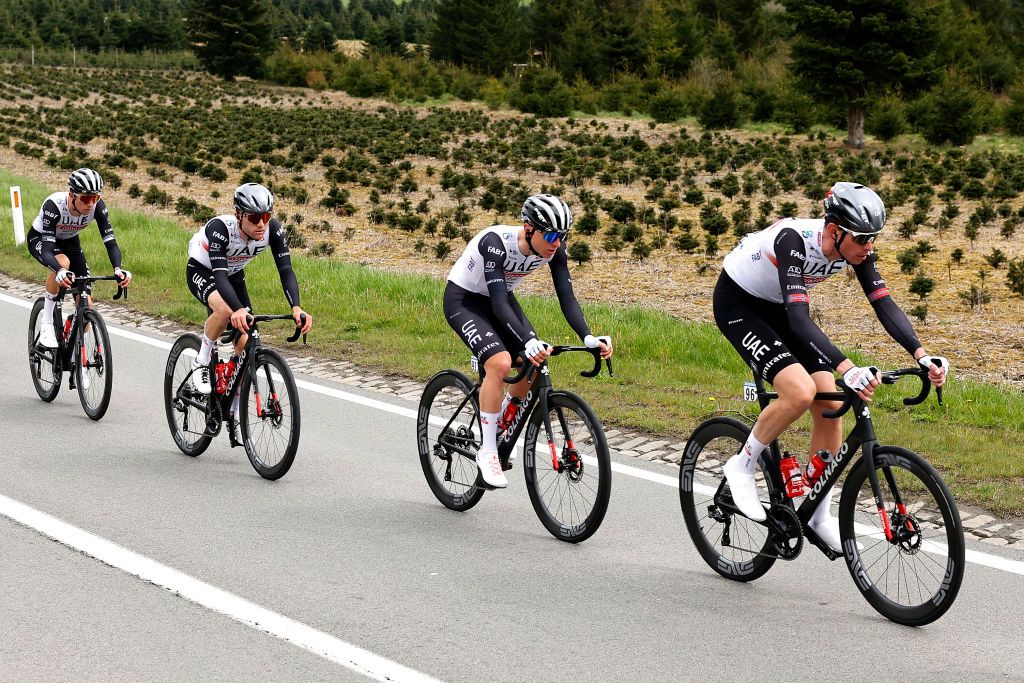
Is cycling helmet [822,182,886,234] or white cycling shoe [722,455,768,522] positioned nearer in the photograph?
cycling helmet [822,182,886,234]

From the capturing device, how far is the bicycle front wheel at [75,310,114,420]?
9.59 m

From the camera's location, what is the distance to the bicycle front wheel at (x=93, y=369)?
31.5 ft

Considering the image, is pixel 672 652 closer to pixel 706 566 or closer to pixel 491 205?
pixel 706 566

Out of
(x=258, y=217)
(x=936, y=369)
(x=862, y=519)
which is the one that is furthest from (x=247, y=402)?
(x=936, y=369)

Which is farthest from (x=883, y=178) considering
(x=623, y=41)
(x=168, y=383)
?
(x=623, y=41)

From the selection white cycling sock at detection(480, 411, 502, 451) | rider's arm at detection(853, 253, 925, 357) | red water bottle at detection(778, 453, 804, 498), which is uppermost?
rider's arm at detection(853, 253, 925, 357)

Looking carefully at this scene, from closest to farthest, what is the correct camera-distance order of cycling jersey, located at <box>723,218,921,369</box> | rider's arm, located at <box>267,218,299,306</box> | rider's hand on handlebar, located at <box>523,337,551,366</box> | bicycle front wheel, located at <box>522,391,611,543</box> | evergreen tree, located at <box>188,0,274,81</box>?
cycling jersey, located at <box>723,218,921,369</box>, rider's hand on handlebar, located at <box>523,337,551,366</box>, bicycle front wheel, located at <box>522,391,611,543</box>, rider's arm, located at <box>267,218,299,306</box>, evergreen tree, located at <box>188,0,274,81</box>

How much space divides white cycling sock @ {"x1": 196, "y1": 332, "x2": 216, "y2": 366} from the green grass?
9.52 ft

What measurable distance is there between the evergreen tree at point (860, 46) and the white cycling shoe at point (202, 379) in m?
31.9

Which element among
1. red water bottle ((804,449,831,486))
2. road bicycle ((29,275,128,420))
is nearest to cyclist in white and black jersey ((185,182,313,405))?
road bicycle ((29,275,128,420))

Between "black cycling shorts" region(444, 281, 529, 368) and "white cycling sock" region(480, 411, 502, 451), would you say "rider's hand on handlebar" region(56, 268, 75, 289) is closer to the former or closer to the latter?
"black cycling shorts" region(444, 281, 529, 368)

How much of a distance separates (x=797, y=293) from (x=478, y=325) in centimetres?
210

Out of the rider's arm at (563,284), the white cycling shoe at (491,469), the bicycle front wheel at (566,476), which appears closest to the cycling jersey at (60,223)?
the white cycling shoe at (491,469)

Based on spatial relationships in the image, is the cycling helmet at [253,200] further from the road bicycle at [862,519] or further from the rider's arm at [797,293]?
the rider's arm at [797,293]
